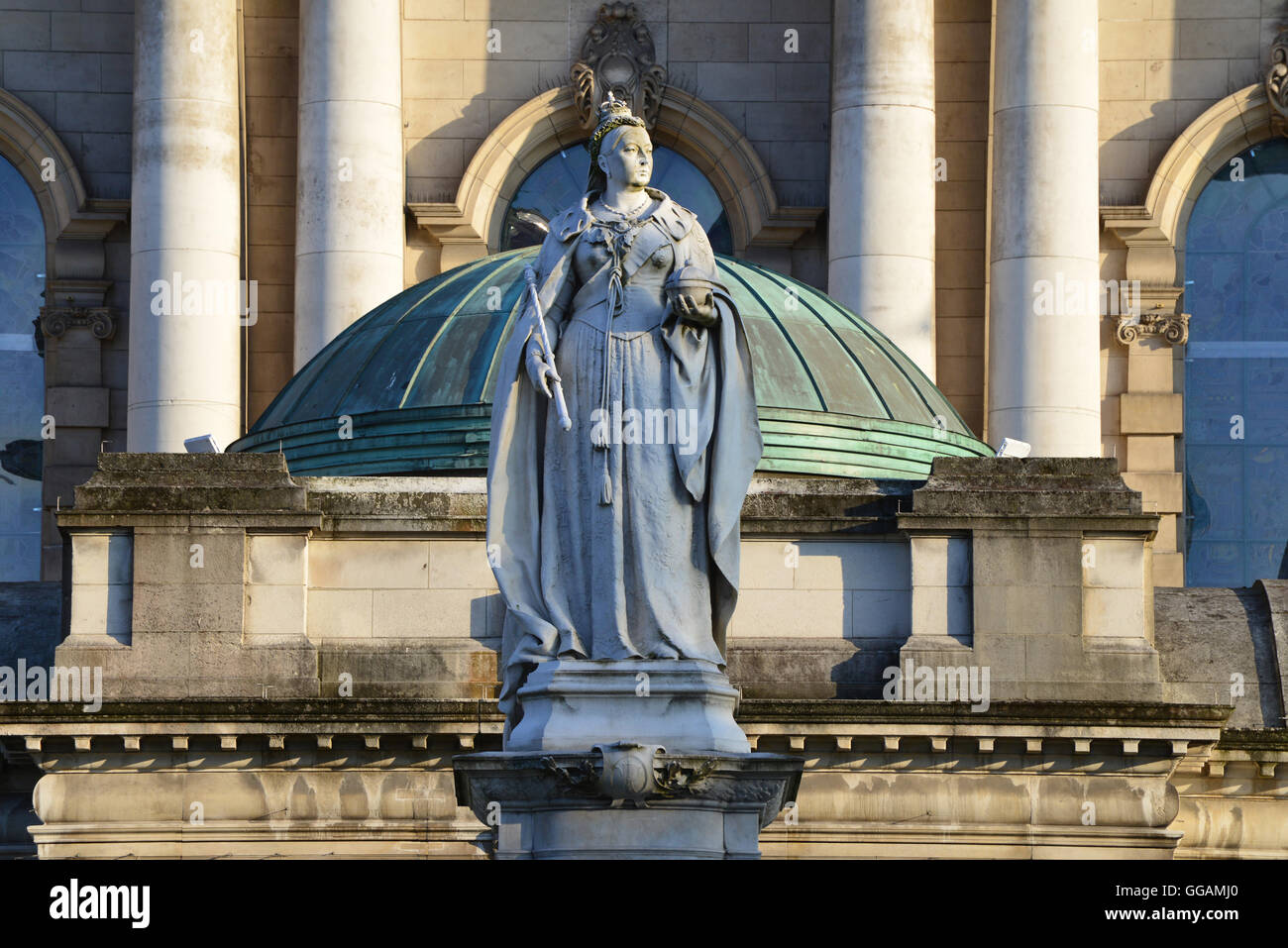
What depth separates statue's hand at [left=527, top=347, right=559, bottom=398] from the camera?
1669 cm

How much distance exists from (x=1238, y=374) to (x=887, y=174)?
6.67 m

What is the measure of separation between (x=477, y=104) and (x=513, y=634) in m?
26.1

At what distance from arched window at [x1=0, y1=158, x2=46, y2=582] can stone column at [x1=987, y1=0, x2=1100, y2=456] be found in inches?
544

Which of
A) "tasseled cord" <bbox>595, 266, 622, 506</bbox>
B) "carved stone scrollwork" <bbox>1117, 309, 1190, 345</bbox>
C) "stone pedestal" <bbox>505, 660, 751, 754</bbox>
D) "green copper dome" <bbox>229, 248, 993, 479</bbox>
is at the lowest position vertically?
"stone pedestal" <bbox>505, 660, 751, 754</bbox>

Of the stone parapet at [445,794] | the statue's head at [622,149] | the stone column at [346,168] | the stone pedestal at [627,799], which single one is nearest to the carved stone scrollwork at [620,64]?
the stone column at [346,168]

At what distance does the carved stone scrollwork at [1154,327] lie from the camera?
4119cm

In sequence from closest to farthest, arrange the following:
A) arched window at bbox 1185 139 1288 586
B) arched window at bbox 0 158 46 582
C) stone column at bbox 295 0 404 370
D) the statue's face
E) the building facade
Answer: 1. the statue's face
2. the building facade
3. stone column at bbox 295 0 404 370
4. arched window at bbox 1185 139 1288 586
5. arched window at bbox 0 158 46 582

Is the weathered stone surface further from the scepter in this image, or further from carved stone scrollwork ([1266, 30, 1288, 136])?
carved stone scrollwork ([1266, 30, 1288, 136])

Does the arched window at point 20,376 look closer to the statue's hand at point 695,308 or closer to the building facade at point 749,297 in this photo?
the building facade at point 749,297

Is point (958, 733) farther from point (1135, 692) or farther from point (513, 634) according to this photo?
point (513, 634)

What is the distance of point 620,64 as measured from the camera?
42.2 metres

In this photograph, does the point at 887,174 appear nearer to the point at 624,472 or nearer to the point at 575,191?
the point at 575,191

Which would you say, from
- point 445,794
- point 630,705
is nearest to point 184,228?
point 445,794

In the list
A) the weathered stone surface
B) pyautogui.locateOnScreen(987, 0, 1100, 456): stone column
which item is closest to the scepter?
the weathered stone surface
